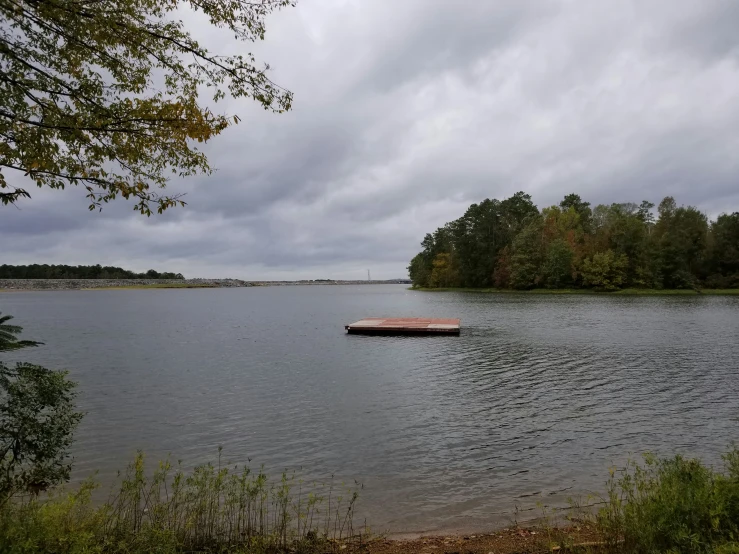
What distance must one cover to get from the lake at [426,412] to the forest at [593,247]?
76.3 meters

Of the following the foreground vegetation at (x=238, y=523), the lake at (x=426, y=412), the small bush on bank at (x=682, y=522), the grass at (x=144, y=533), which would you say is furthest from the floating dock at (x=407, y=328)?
the small bush on bank at (x=682, y=522)

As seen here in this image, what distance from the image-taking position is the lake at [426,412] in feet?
31.3

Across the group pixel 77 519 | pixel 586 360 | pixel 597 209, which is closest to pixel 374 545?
pixel 77 519

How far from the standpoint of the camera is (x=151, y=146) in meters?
6.29

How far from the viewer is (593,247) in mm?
104688

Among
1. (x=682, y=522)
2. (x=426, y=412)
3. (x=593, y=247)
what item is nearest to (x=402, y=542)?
(x=682, y=522)

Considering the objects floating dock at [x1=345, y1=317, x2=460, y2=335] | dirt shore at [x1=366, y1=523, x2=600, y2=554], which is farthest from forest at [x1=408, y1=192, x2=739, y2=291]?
dirt shore at [x1=366, y1=523, x2=600, y2=554]

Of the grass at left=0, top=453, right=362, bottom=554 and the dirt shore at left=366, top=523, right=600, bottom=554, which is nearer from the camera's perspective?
the grass at left=0, top=453, right=362, bottom=554

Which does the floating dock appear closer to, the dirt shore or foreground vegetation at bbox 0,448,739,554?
foreground vegetation at bbox 0,448,739,554

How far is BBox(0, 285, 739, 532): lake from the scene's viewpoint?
955cm

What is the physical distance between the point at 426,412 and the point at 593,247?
102 metres

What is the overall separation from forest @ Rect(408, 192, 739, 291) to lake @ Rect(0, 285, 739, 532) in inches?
3006

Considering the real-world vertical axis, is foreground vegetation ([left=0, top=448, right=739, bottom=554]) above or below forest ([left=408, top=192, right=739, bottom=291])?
below

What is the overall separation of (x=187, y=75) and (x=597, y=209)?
452 ft
